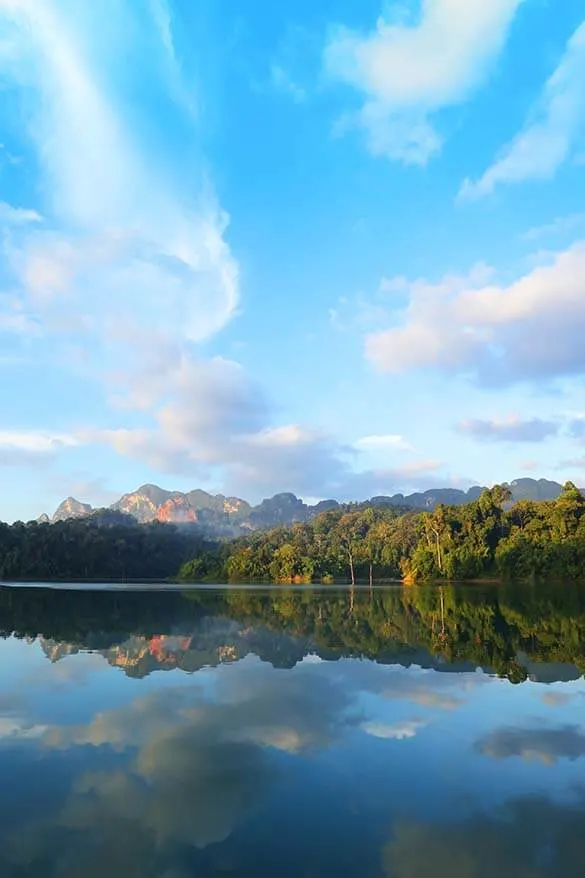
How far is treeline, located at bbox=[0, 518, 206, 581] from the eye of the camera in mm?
102188

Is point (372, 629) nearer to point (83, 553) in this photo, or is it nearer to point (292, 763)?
point (292, 763)

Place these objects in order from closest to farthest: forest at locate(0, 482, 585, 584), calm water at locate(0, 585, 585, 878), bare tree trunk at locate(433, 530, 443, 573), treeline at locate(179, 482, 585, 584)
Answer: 1. calm water at locate(0, 585, 585, 878)
2. treeline at locate(179, 482, 585, 584)
3. forest at locate(0, 482, 585, 584)
4. bare tree trunk at locate(433, 530, 443, 573)

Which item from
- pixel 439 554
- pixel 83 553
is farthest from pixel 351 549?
pixel 83 553

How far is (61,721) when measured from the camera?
1020 cm

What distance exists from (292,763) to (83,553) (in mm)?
108299

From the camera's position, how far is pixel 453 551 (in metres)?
70.5

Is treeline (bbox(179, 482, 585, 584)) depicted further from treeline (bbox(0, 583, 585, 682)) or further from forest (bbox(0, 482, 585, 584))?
treeline (bbox(0, 583, 585, 682))

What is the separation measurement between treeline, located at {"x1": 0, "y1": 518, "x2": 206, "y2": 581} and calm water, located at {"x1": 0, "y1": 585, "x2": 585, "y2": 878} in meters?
92.7

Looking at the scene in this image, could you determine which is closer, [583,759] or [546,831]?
[546,831]

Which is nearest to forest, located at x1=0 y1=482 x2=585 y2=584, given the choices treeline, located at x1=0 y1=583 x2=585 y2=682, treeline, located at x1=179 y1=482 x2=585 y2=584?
treeline, located at x1=179 y1=482 x2=585 y2=584

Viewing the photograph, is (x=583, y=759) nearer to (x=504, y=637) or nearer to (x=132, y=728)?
(x=132, y=728)

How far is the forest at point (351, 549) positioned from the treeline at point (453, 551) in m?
0.12

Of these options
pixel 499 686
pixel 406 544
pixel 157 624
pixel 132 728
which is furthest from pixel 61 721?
pixel 406 544

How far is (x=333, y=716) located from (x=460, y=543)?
65309 millimetres
